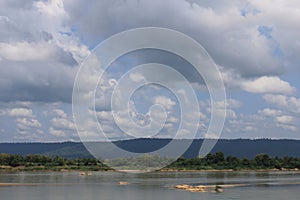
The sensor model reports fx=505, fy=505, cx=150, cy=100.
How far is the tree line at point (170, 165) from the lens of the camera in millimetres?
151000

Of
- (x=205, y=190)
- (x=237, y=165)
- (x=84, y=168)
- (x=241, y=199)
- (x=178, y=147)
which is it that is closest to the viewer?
(x=241, y=199)

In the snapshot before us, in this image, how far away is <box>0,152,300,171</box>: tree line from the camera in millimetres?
151000

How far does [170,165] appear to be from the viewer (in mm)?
152625

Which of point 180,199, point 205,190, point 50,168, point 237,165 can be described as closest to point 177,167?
point 237,165

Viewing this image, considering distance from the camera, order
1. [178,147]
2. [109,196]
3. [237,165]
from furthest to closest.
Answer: [178,147]
[237,165]
[109,196]

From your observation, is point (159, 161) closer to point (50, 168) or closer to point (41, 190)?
point (50, 168)

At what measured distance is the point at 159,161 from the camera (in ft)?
500

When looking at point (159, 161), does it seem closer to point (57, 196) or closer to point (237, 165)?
point (237, 165)

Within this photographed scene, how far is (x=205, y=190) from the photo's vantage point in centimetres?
6938

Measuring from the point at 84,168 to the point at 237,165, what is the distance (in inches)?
1876

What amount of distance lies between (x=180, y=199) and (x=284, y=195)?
574 inches

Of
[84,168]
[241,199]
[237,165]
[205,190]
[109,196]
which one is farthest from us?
[237,165]

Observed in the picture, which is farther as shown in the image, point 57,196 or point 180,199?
point 57,196

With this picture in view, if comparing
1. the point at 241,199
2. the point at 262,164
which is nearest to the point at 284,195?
the point at 241,199
